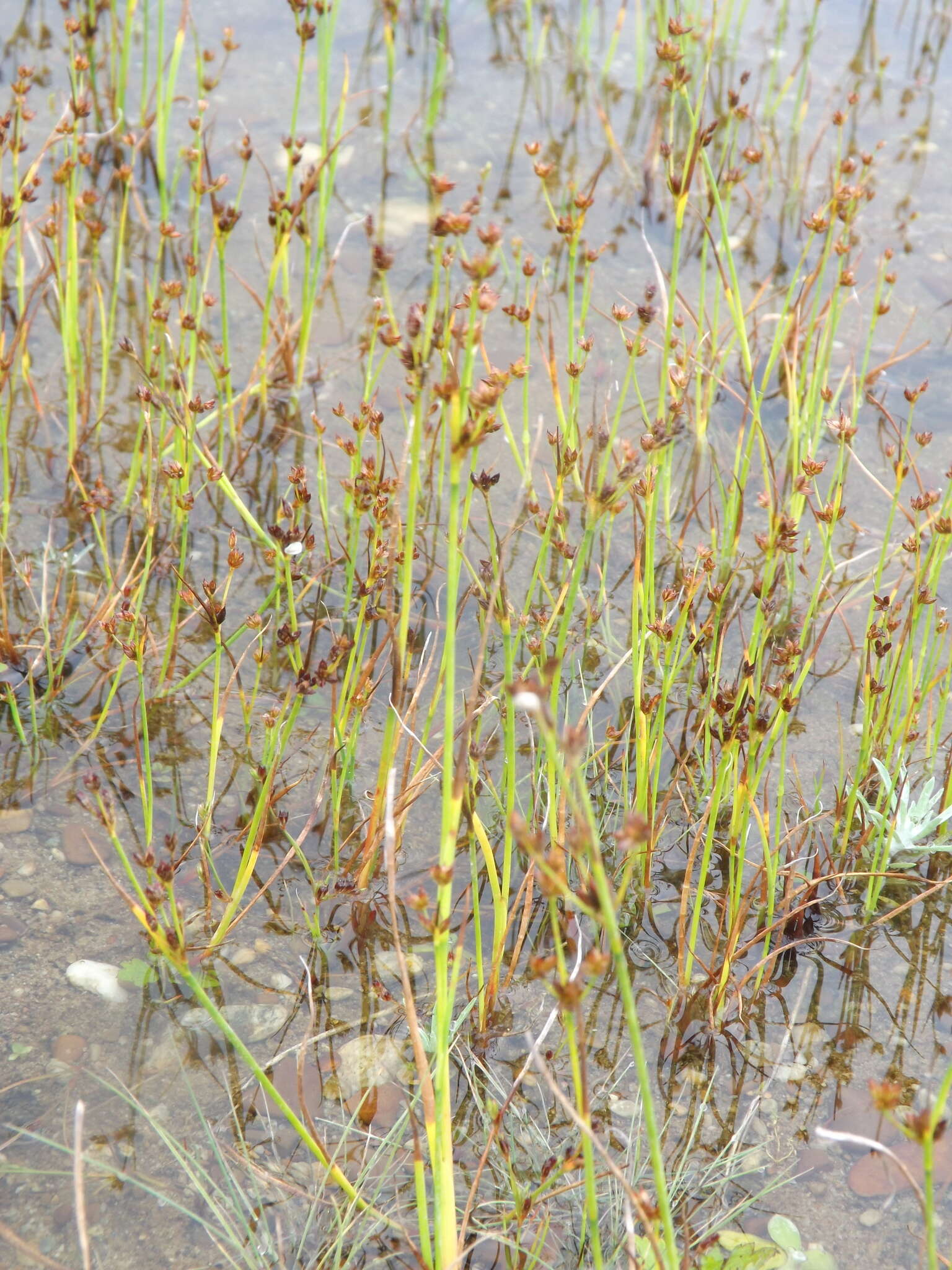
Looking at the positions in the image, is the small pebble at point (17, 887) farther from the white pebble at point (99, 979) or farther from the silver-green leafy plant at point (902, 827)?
the silver-green leafy plant at point (902, 827)

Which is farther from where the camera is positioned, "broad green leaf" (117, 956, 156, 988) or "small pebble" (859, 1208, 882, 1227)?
"broad green leaf" (117, 956, 156, 988)

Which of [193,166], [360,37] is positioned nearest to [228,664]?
[193,166]

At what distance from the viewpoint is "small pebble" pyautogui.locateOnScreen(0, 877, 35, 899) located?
2.29m

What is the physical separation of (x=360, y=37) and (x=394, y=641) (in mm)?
5122

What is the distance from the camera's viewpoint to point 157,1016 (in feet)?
6.93

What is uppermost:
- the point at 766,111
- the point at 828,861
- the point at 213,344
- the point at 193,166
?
the point at 766,111

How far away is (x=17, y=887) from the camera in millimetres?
2301

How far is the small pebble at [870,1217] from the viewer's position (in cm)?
194

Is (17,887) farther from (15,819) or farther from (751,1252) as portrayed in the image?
(751,1252)

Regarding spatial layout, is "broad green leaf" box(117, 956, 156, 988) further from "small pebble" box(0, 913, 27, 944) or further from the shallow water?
"small pebble" box(0, 913, 27, 944)

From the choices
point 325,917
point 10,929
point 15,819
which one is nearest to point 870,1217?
point 325,917

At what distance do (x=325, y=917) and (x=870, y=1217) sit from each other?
1.15 m

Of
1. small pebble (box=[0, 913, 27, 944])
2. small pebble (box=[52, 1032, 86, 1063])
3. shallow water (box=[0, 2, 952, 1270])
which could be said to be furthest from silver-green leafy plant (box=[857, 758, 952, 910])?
small pebble (box=[0, 913, 27, 944])

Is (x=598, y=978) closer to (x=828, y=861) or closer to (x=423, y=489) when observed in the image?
(x=828, y=861)
